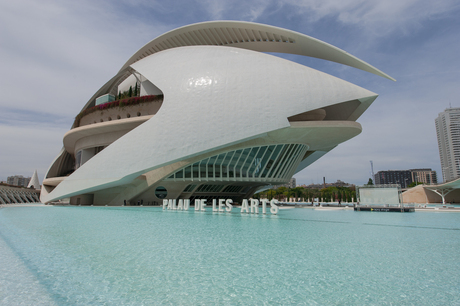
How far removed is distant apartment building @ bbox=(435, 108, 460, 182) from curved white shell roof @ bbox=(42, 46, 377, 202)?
101556 millimetres

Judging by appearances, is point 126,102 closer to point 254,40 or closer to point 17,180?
point 254,40

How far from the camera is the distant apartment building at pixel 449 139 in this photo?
309 ft

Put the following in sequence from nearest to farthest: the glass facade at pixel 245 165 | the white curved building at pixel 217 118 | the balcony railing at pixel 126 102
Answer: the white curved building at pixel 217 118 < the glass facade at pixel 245 165 < the balcony railing at pixel 126 102

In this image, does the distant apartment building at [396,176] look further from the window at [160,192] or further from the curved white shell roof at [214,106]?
the window at [160,192]

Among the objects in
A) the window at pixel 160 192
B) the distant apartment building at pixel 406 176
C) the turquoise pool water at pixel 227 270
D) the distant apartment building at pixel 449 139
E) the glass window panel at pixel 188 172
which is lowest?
the turquoise pool water at pixel 227 270

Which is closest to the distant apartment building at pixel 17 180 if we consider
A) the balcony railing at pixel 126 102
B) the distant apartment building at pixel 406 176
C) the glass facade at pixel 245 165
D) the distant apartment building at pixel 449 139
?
the balcony railing at pixel 126 102

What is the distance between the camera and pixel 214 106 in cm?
1902

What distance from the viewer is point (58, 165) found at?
32906 millimetres

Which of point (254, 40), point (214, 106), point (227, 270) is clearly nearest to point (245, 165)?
point (214, 106)

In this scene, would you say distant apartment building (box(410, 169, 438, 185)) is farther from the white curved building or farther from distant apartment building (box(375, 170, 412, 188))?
the white curved building

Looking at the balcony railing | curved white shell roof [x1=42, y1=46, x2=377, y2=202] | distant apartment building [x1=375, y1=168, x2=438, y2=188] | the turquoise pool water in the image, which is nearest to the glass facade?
curved white shell roof [x1=42, y1=46, x2=377, y2=202]

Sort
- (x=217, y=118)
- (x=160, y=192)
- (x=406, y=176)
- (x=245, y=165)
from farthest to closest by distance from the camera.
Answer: (x=406, y=176) → (x=160, y=192) → (x=245, y=165) → (x=217, y=118)

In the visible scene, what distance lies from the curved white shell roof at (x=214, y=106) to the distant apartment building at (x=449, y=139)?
101556 millimetres

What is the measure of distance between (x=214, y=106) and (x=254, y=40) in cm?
879
